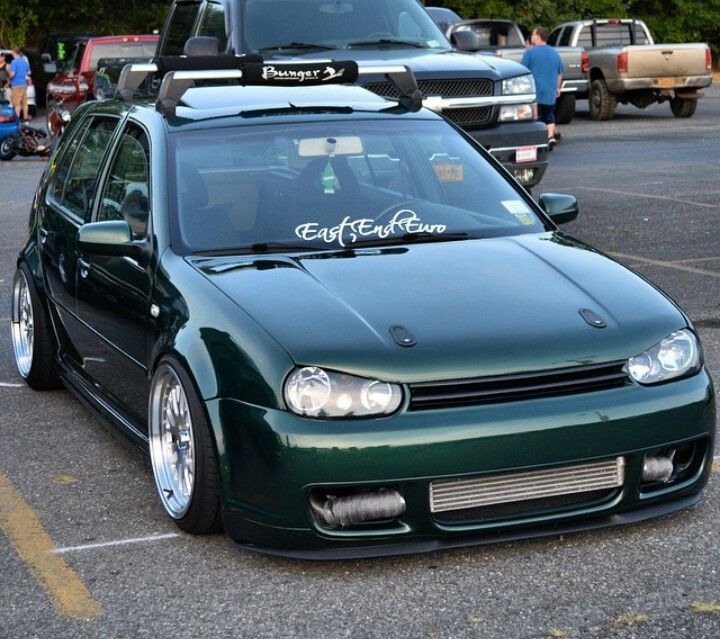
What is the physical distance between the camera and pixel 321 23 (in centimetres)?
1330

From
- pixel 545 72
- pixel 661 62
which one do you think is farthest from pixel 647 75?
pixel 545 72

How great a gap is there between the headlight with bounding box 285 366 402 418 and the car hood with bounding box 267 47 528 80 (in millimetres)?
7977

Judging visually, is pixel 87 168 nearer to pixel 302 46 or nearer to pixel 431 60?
pixel 302 46

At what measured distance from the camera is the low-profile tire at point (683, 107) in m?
29.1

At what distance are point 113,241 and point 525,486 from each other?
78.2 inches

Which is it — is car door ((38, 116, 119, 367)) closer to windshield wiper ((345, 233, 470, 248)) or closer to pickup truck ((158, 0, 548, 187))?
windshield wiper ((345, 233, 470, 248))

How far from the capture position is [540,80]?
2128 centimetres

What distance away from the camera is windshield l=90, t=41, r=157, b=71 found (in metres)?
27.3

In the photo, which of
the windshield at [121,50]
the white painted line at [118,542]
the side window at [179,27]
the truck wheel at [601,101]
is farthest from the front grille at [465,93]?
the truck wheel at [601,101]

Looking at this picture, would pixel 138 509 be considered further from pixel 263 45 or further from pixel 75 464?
pixel 263 45

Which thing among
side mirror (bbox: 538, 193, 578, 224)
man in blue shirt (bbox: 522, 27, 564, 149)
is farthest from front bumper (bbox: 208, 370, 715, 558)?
man in blue shirt (bbox: 522, 27, 564, 149)

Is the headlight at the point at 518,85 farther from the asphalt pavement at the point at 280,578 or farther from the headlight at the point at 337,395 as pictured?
the headlight at the point at 337,395

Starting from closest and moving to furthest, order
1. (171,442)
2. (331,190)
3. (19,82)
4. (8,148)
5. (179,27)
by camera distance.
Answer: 1. (171,442)
2. (331,190)
3. (179,27)
4. (8,148)
5. (19,82)

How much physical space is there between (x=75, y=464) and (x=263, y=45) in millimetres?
A: 7279
